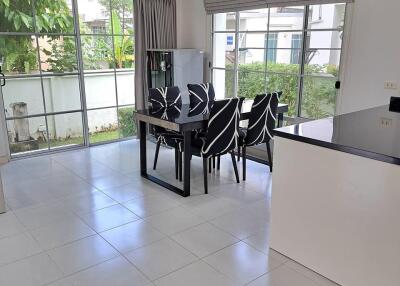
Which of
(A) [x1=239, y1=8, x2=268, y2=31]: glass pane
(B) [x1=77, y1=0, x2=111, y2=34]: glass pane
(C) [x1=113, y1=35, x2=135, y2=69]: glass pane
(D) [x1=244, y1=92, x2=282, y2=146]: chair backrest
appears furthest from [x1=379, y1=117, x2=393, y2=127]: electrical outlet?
(B) [x1=77, y1=0, x2=111, y2=34]: glass pane

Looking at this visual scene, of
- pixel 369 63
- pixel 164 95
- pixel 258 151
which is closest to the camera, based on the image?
pixel 369 63

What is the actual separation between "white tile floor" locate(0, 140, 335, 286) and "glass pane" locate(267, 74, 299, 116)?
88cm

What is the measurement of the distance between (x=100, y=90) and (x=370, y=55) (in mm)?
3652

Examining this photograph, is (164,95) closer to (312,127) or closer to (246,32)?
(246,32)

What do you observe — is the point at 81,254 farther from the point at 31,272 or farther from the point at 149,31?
the point at 149,31

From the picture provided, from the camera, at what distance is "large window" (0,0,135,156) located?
454 cm

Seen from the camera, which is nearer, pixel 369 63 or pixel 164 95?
pixel 369 63

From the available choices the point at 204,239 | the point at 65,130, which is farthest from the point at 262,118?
the point at 65,130

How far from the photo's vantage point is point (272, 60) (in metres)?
4.55

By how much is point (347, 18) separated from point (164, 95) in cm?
209

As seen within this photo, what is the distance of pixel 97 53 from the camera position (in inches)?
205

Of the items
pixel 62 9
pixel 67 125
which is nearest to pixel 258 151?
pixel 67 125

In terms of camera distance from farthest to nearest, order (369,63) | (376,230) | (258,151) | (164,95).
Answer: (258,151) → (164,95) → (369,63) → (376,230)

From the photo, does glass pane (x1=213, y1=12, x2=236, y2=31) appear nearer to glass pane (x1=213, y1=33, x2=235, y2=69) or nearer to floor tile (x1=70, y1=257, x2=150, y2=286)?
glass pane (x1=213, y1=33, x2=235, y2=69)
